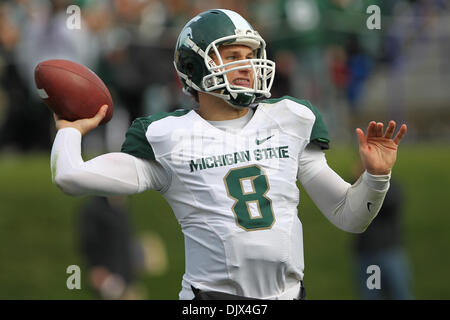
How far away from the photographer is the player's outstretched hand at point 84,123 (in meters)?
3.56

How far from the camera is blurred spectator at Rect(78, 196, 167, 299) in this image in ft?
24.8

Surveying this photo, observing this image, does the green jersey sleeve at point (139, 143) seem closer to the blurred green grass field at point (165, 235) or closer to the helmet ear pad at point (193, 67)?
the helmet ear pad at point (193, 67)

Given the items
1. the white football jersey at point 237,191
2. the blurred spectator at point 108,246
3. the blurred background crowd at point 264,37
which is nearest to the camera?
the white football jersey at point 237,191

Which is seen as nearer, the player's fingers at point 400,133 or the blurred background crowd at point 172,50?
the player's fingers at point 400,133

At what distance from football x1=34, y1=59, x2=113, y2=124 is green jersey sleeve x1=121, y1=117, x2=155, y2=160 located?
0.58ft

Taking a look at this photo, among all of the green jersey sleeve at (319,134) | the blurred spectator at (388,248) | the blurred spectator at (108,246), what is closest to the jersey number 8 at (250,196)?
the green jersey sleeve at (319,134)

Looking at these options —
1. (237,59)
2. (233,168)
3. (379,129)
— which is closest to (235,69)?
(237,59)

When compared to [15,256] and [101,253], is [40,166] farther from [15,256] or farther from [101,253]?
[101,253]

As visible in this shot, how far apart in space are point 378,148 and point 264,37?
605cm

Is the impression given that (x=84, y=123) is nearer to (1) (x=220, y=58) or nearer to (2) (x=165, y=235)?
(1) (x=220, y=58)

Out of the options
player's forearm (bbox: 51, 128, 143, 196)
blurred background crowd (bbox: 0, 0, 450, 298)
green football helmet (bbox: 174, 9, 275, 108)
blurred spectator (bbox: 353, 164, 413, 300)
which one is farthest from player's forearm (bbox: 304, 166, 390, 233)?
blurred background crowd (bbox: 0, 0, 450, 298)

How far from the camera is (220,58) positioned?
354cm

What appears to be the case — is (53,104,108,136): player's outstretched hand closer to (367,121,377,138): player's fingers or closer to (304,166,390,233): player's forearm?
(304,166,390,233): player's forearm

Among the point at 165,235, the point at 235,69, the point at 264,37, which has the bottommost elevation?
the point at 165,235
